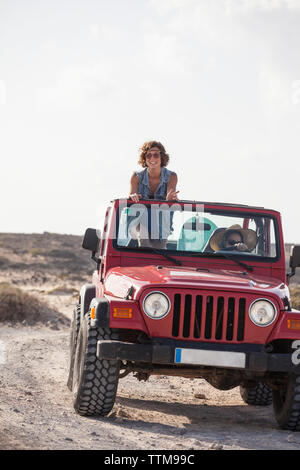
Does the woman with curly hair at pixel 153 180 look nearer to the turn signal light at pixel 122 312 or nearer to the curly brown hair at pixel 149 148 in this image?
the curly brown hair at pixel 149 148

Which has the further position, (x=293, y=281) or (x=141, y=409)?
(x=293, y=281)

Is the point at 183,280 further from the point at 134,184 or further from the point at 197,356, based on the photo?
the point at 134,184

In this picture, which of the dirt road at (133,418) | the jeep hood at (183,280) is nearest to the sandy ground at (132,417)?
the dirt road at (133,418)

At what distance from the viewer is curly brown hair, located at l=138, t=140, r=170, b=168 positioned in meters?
7.97

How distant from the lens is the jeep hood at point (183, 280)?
5996 mm

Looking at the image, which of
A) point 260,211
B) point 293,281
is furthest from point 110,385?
point 293,281

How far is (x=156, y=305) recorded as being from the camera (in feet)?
19.6

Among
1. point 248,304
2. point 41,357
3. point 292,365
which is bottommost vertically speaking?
point 41,357

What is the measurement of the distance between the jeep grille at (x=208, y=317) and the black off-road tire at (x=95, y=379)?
600 mm

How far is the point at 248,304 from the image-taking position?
600cm

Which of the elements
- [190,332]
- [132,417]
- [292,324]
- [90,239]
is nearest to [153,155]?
[90,239]
